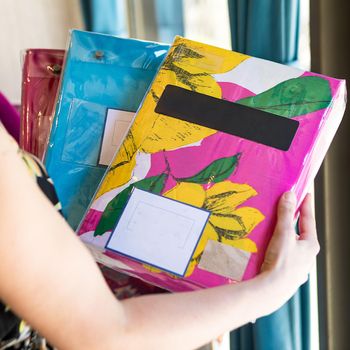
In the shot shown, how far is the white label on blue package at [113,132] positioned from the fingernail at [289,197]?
26 centimetres

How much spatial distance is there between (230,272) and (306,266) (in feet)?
0.31

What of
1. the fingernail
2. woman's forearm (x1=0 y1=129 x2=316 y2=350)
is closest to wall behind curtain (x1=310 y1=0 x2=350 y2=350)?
the fingernail

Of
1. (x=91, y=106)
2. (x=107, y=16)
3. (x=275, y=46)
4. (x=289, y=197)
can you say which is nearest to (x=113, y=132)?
(x=91, y=106)

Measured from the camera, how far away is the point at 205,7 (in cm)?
153

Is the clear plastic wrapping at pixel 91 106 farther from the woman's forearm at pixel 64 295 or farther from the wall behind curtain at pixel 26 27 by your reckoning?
the wall behind curtain at pixel 26 27

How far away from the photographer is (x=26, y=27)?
6.29 ft

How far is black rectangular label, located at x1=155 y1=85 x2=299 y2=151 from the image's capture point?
2.31 ft

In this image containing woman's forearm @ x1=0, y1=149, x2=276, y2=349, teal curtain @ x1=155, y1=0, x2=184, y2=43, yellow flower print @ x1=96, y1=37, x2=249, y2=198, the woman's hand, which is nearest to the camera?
woman's forearm @ x1=0, y1=149, x2=276, y2=349

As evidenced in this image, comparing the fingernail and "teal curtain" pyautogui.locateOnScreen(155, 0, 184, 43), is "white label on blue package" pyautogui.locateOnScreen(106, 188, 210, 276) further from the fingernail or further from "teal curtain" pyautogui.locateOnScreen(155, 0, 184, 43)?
"teal curtain" pyautogui.locateOnScreen(155, 0, 184, 43)

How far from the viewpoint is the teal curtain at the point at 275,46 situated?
109 centimetres

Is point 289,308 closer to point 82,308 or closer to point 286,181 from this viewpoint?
point 286,181

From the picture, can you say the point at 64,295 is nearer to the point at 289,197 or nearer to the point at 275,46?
the point at 289,197

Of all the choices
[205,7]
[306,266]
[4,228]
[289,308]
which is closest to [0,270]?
[4,228]

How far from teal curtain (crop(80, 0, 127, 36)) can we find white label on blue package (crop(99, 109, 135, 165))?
97 centimetres
